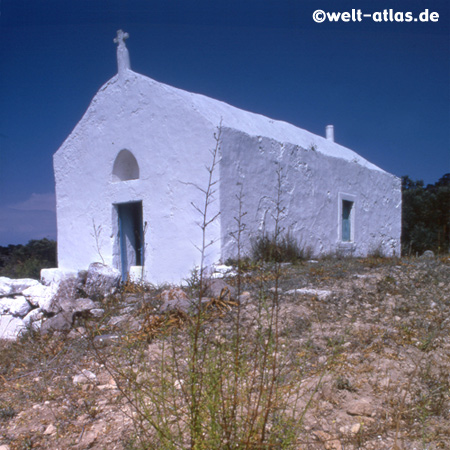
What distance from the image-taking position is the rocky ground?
1.95m

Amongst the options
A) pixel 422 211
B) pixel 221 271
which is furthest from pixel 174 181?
pixel 422 211

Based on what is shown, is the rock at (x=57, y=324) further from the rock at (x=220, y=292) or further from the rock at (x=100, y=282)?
the rock at (x=220, y=292)

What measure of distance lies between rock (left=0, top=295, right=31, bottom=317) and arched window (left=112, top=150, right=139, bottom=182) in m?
3.43

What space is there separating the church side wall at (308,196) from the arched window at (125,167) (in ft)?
8.34

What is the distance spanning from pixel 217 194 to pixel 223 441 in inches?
206

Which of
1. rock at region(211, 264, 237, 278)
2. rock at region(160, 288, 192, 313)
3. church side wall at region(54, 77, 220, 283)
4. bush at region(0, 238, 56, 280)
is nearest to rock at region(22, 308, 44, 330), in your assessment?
church side wall at region(54, 77, 220, 283)

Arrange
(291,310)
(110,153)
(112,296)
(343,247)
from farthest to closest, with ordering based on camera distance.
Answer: (343,247) → (110,153) → (112,296) → (291,310)

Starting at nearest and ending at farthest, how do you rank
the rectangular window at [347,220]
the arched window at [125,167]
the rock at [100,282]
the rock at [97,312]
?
1. the rock at [97,312]
2. the rock at [100,282]
3. the arched window at [125,167]
4. the rectangular window at [347,220]

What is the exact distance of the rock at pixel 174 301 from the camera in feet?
12.9

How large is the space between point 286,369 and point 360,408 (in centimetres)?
51

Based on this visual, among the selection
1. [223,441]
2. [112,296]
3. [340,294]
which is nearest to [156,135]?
[112,296]

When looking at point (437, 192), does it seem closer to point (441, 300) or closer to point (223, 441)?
point (441, 300)

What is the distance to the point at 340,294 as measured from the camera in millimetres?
4672

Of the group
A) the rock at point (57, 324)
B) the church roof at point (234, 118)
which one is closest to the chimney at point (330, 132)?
the church roof at point (234, 118)
